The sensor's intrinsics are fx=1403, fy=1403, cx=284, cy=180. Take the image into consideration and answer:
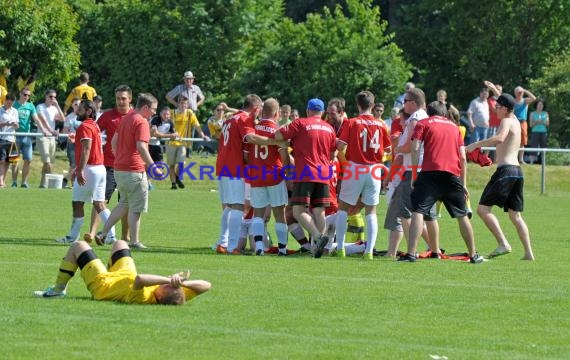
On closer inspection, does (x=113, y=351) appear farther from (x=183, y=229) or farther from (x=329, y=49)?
(x=329, y=49)

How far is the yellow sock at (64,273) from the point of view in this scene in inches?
488

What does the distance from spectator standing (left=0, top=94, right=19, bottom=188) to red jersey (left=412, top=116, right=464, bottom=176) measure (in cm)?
1564

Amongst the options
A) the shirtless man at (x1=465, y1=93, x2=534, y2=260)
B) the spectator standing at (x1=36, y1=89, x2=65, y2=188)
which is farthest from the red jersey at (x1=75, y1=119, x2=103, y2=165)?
the spectator standing at (x1=36, y1=89, x2=65, y2=188)

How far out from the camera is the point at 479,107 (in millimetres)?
35625

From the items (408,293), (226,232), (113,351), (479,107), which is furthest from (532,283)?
(479,107)

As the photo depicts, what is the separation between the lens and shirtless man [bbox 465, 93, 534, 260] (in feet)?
56.9

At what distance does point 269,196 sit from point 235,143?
81cm

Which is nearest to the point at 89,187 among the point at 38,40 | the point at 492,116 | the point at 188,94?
the point at 188,94

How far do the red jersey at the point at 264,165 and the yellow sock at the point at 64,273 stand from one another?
580cm

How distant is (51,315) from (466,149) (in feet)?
24.4

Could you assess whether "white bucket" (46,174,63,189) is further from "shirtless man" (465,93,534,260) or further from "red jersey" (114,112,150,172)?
"shirtless man" (465,93,534,260)

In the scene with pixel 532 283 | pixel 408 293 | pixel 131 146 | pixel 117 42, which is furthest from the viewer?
pixel 117 42

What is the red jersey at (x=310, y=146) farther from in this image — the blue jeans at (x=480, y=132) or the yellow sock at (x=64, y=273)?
the blue jeans at (x=480, y=132)

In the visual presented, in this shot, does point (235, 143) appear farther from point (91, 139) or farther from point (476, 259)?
point (476, 259)
